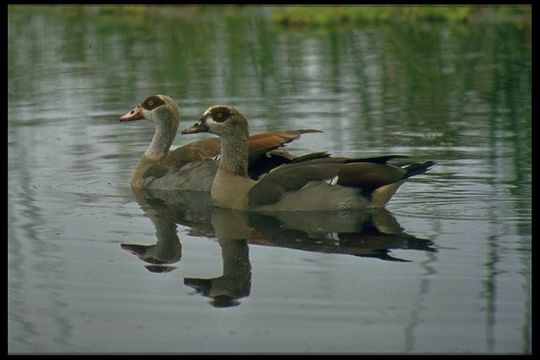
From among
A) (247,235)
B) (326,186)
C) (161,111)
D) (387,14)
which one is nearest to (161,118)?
(161,111)

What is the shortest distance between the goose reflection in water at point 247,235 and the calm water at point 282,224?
0.08 ft

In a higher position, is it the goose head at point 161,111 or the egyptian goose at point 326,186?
the goose head at point 161,111

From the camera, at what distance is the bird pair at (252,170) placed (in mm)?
10711

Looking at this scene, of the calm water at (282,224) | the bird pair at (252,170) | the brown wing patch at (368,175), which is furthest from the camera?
the bird pair at (252,170)

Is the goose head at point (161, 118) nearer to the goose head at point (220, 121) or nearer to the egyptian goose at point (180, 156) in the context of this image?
the egyptian goose at point (180, 156)

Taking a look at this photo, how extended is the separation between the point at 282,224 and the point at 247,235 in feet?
1.46

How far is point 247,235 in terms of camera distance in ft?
33.2

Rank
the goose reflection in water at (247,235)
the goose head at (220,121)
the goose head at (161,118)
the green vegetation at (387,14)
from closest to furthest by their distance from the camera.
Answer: the goose reflection in water at (247,235)
the goose head at (220,121)
the goose head at (161,118)
the green vegetation at (387,14)

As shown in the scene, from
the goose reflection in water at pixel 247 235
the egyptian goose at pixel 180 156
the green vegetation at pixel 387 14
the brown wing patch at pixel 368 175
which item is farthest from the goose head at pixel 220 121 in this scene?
the green vegetation at pixel 387 14

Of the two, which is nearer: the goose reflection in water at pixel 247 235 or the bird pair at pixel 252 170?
the goose reflection in water at pixel 247 235

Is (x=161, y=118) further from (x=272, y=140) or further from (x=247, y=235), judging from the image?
(x=247, y=235)

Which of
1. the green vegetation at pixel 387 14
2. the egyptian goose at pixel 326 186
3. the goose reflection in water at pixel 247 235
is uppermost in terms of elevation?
the green vegetation at pixel 387 14
